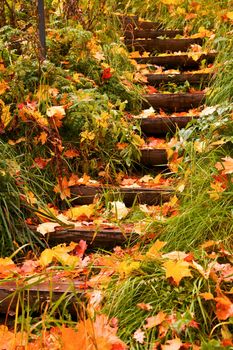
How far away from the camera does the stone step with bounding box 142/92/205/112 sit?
446 centimetres

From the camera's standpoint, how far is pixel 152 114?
438 centimetres

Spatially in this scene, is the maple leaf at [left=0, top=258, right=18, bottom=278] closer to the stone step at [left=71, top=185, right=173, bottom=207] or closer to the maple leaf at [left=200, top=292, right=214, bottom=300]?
the stone step at [left=71, top=185, right=173, bottom=207]

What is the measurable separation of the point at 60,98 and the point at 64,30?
3.09ft

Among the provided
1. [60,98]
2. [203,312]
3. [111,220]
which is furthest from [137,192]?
[203,312]

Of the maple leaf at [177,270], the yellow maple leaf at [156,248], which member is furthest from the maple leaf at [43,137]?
the maple leaf at [177,270]

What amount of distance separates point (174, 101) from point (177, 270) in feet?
8.20

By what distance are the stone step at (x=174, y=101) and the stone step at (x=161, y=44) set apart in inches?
48.7

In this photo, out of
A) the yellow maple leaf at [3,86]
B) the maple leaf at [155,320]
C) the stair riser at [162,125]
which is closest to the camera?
the maple leaf at [155,320]

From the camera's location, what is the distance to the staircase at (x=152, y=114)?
2936mm

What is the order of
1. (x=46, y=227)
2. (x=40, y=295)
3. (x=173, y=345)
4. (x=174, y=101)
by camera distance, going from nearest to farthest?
(x=173, y=345)
(x=40, y=295)
(x=46, y=227)
(x=174, y=101)

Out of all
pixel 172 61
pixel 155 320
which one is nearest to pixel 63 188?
pixel 155 320

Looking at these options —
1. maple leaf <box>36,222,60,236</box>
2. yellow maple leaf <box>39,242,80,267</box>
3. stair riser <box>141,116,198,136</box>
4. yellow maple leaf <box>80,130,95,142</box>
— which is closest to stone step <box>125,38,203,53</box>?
stair riser <box>141,116,198,136</box>

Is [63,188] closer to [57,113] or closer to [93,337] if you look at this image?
[57,113]

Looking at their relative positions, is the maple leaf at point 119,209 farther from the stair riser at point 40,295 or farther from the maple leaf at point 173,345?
the maple leaf at point 173,345
